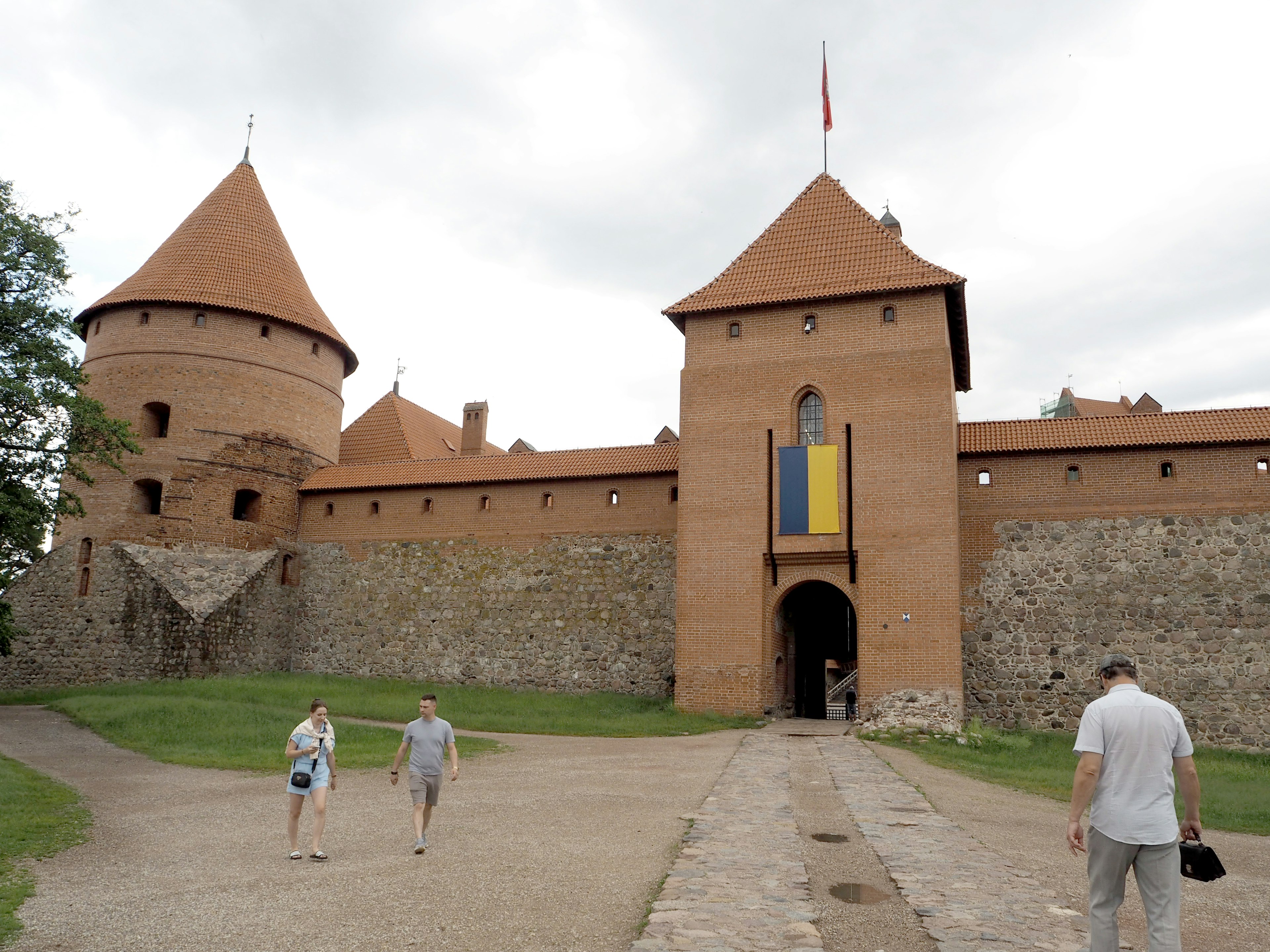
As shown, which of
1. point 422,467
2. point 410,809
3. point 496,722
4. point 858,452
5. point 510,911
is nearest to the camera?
point 510,911

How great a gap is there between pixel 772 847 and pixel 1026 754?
856 centimetres

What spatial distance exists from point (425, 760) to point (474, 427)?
2179 cm

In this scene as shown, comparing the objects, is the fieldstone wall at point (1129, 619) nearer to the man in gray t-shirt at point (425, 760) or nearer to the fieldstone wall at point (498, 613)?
the fieldstone wall at point (498, 613)

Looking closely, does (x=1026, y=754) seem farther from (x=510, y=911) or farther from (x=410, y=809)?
(x=510, y=911)

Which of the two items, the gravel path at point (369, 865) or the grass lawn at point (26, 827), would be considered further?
the grass lawn at point (26, 827)

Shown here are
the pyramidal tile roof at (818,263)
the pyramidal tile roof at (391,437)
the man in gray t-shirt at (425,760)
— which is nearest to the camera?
the man in gray t-shirt at (425,760)

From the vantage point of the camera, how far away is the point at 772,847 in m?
6.59

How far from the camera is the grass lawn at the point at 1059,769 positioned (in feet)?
31.8

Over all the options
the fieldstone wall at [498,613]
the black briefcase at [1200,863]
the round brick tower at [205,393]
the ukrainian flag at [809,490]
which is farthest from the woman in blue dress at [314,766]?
the round brick tower at [205,393]

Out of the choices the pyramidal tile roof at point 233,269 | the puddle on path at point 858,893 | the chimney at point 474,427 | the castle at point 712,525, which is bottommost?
the puddle on path at point 858,893

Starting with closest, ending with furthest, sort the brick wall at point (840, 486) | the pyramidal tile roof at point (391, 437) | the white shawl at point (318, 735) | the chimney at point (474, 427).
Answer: the white shawl at point (318, 735)
the brick wall at point (840, 486)
the pyramidal tile roof at point (391, 437)
the chimney at point (474, 427)

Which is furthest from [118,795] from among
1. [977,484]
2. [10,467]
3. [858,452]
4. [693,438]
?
[977,484]

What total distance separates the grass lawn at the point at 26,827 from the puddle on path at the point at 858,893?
14.1 ft

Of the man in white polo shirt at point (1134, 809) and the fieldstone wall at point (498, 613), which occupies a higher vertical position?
the fieldstone wall at point (498, 613)
